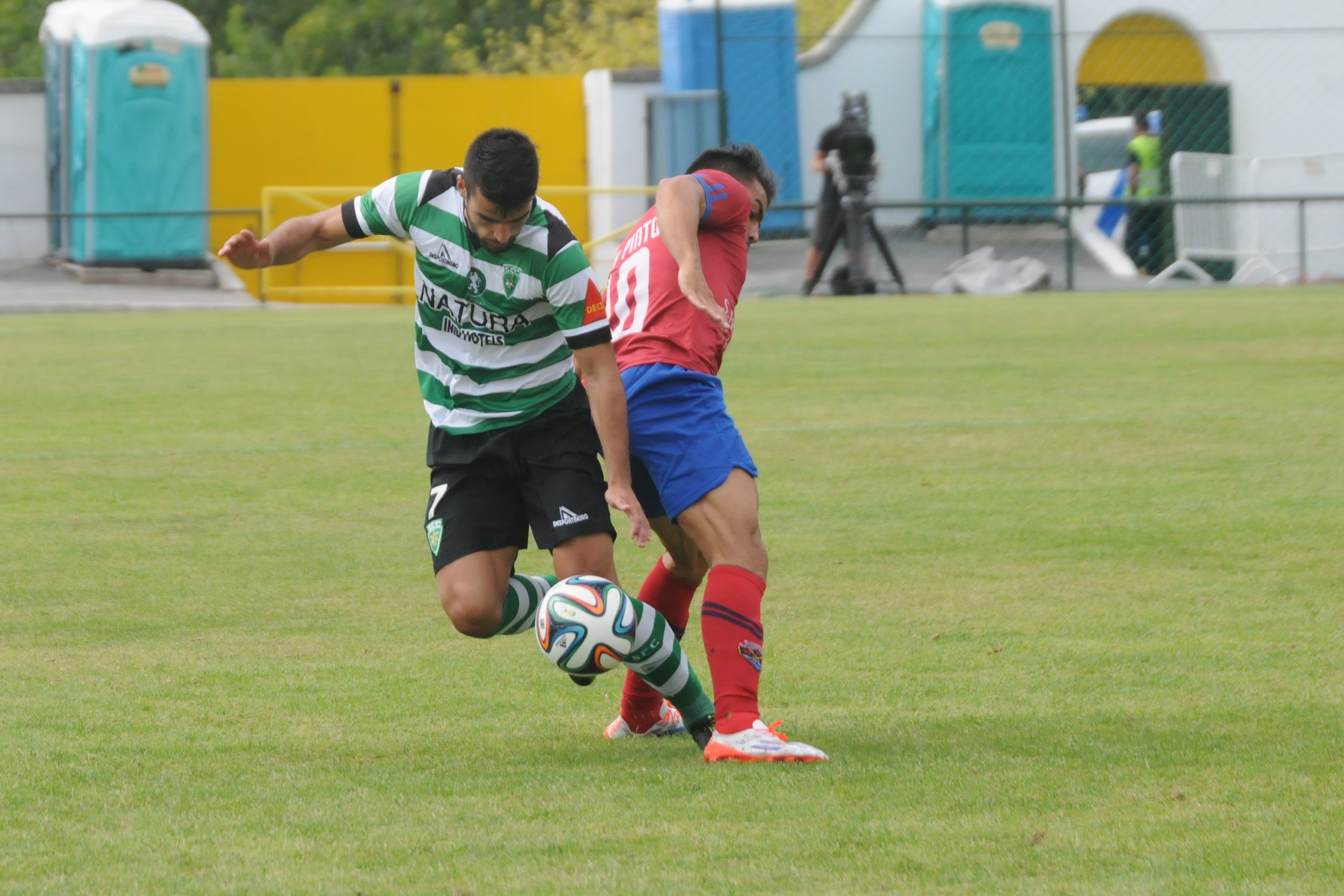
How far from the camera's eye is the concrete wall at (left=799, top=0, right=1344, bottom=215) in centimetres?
2600

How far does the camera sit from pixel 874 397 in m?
12.6

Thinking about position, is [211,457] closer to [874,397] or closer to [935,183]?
Result: [874,397]

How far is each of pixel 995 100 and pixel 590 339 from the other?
21.3 meters

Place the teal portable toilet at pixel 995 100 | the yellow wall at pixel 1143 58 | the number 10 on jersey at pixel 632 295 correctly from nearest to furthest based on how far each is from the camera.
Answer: the number 10 on jersey at pixel 632 295
the teal portable toilet at pixel 995 100
the yellow wall at pixel 1143 58

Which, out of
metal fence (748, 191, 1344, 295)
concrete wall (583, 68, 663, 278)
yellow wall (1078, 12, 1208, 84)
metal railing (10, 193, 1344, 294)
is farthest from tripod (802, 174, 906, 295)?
yellow wall (1078, 12, 1208, 84)

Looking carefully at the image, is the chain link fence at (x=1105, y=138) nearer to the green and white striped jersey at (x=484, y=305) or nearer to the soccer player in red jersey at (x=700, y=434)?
the soccer player in red jersey at (x=700, y=434)

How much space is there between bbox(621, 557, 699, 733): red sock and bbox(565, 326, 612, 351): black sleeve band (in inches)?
30.4

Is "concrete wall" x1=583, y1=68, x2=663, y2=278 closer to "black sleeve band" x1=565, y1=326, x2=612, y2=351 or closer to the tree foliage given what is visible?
the tree foliage

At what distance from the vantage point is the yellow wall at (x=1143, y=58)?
27.2 m

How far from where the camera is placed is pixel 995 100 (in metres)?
25.1

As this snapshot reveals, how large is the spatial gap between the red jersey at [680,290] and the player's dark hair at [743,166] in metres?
0.06

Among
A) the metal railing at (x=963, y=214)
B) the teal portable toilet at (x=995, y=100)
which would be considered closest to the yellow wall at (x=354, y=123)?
the metal railing at (x=963, y=214)

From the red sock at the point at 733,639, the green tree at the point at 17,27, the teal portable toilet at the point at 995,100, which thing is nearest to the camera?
the red sock at the point at 733,639

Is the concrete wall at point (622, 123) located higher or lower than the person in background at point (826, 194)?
higher
